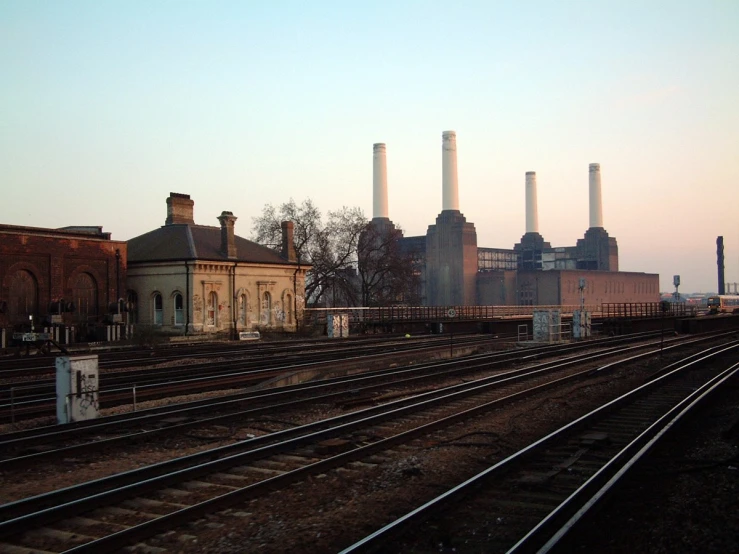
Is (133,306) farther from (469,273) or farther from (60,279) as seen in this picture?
(469,273)

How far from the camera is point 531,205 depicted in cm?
13388

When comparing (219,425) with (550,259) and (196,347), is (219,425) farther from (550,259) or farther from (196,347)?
(550,259)

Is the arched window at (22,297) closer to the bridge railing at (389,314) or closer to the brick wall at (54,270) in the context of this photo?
the brick wall at (54,270)

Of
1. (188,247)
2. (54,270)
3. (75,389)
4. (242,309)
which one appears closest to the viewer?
(75,389)

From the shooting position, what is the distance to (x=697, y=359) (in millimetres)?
26422

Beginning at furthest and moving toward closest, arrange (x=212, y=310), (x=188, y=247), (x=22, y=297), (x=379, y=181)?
→ (x=379, y=181) → (x=188, y=247) → (x=212, y=310) → (x=22, y=297)

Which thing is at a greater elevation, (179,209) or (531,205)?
(531,205)

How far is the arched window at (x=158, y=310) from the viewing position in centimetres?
4472

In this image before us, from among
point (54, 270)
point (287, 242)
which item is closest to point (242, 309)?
point (287, 242)

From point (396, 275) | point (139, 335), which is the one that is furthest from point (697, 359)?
point (396, 275)

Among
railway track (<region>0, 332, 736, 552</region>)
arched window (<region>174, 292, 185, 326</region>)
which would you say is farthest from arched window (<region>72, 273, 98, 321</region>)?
railway track (<region>0, 332, 736, 552</region>)

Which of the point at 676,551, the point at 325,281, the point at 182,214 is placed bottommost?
the point at 676,551

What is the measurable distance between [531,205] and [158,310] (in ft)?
327

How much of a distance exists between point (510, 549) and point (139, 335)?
35.7m
